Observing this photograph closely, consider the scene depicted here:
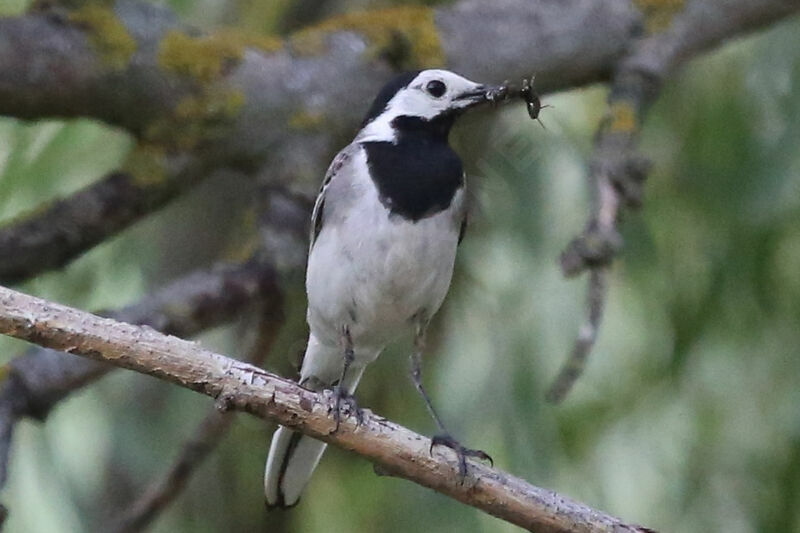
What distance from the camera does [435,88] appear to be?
2.99 m

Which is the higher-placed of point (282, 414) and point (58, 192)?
point (282, 414)

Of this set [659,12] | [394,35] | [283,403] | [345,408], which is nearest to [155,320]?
[345,408]

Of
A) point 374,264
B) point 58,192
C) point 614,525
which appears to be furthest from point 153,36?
point 614,525

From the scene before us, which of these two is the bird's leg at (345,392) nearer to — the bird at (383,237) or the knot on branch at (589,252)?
the bird at (383,237)

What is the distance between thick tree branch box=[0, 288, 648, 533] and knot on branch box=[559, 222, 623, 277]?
46 centimetres

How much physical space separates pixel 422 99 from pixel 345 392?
2.16 feet

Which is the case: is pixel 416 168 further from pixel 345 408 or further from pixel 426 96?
pixel 345 408

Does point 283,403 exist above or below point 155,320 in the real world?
above

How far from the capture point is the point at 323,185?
118 inches

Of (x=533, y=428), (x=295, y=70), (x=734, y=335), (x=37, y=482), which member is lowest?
(x=37, y=482)

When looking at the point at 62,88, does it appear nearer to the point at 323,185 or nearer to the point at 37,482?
the point at 323,185

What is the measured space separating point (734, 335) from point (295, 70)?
3.72 ft

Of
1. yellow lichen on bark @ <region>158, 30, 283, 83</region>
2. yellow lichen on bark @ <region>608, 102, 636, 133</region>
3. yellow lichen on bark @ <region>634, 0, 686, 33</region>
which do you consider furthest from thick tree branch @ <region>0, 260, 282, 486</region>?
yellow lichen on bark @ <region>634, 0, 686, 33</region>

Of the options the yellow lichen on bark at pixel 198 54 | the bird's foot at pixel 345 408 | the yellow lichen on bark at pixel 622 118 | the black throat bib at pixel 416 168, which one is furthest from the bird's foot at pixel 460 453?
the yellow lichen on bark at pixel 198 54
